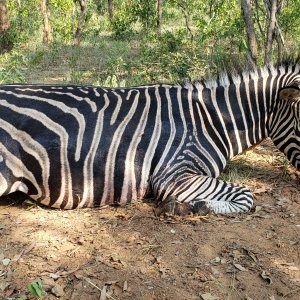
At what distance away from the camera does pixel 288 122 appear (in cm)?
498

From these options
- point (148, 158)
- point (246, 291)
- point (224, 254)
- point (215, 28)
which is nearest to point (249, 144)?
point (148, 158)

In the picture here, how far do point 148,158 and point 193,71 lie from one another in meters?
5.78

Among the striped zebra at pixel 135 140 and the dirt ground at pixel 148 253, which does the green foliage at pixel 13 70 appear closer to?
the striped zebra at pixel 135 140

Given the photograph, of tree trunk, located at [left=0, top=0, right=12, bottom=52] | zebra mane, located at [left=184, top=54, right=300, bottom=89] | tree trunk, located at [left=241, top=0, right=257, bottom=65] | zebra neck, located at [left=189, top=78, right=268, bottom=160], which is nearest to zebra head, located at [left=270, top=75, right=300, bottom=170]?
zebra neck, located at [left=189, top=78, right=268, bottom=160]

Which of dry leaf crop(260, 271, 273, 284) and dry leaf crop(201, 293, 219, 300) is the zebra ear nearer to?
dry leaf crop(260, 271, 273, 284)

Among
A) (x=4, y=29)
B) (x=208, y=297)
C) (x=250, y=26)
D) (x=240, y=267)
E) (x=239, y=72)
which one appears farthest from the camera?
(x=4, y=29)

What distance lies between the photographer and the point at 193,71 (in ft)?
32.9

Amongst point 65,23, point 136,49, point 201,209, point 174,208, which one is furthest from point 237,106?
point 65,23

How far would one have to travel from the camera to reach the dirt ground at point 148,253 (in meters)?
3.39

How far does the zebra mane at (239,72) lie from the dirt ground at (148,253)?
1440mm

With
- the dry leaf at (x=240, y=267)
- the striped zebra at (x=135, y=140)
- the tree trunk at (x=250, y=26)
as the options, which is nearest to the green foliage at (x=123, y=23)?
the tree trunk at (x=250, y=26)

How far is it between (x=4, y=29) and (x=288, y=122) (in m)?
12.6

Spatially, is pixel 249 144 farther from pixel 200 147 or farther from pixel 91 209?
pixel 91 209

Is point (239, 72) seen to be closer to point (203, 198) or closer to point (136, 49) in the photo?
point (203, 198)
